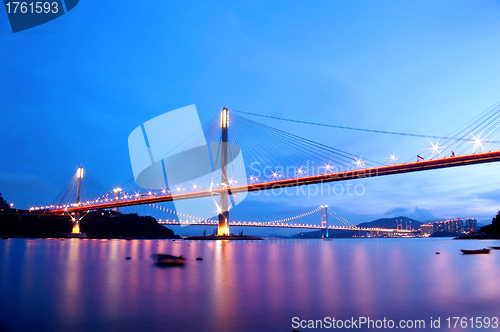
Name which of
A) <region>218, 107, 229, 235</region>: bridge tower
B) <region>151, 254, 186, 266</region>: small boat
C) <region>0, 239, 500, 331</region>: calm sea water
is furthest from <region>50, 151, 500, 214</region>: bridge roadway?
<region>151, 254, 186, 266</region>: small boat

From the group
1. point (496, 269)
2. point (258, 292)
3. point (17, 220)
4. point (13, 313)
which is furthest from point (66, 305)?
point (17, 220)

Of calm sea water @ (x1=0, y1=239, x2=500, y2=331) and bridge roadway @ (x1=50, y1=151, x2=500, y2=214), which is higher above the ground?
bridge roadway @ (x1=50, y1=151, x2=500, y2=214)

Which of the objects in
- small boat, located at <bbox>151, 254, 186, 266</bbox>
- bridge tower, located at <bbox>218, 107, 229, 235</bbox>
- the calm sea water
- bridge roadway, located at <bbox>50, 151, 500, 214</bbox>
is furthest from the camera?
bridge tower, located at <bbox>218, 107, 229, 235</bbox>

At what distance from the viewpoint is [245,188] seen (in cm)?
4038

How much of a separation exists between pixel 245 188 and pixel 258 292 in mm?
29897

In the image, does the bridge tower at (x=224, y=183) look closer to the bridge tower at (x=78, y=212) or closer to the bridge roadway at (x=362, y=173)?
the bridge roadway at (x=362, y=173)

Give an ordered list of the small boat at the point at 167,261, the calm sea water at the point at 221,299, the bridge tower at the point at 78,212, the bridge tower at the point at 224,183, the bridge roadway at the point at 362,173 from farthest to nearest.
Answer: the bridge tower at the point at 78,212 < the bridge tower at the point at 224,183 < the bridge roadway at the point at 362,173 < the small boat at the point at 167,261 < the calm sea water at the point at 221,299

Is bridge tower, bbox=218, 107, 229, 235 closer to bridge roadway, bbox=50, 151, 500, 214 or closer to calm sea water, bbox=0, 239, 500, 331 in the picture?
bridge roadway, bbox=50, 151, 500, 214

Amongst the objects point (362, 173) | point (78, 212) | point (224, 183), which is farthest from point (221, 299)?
point (78, 212)

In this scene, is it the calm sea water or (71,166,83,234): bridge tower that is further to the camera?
(71,166,83,234): bridge tower

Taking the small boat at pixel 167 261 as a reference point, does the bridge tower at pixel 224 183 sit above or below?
above

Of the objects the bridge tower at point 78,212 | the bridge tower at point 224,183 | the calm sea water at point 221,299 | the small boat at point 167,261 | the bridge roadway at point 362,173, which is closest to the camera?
the calm sea water at point 221,299

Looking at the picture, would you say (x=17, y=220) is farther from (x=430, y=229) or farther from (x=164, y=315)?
(x=430, y=229)

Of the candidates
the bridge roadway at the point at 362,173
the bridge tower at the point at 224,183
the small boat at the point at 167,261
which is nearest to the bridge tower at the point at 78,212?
the bridge roadway at the point at 362,173
